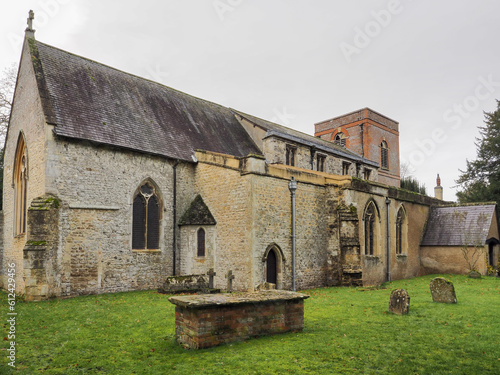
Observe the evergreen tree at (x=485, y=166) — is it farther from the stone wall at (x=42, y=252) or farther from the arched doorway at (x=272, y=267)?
the stone wall at (x=42, y=252)

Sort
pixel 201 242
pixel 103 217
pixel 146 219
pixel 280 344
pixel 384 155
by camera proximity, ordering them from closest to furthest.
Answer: pixel 280 344 < pixel 103 217 < pixel 146 219 < pixel 201 242 < pixel 384 155

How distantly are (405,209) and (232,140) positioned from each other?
12103 mm

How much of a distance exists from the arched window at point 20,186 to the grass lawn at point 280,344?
262 inches

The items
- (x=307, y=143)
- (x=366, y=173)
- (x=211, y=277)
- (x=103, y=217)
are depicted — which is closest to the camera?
(x=103, y=217)

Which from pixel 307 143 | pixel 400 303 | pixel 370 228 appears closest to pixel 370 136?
pixel 307 143

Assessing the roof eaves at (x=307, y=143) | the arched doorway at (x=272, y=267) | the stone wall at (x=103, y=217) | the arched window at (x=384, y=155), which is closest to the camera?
the stone wall at (x=103, y=217)

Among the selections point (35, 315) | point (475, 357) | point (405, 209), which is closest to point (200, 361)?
point (475, 357)

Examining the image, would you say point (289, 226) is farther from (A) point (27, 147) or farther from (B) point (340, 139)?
(B) point (340, 139)

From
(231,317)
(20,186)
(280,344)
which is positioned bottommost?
(280,344)

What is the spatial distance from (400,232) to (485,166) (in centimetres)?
1756

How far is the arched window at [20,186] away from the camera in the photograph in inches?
687

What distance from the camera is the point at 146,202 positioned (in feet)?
58.4

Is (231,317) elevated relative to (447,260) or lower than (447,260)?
elevated

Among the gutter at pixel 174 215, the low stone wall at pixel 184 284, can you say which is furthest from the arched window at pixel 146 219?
the low stone wall at pixel 184 284
